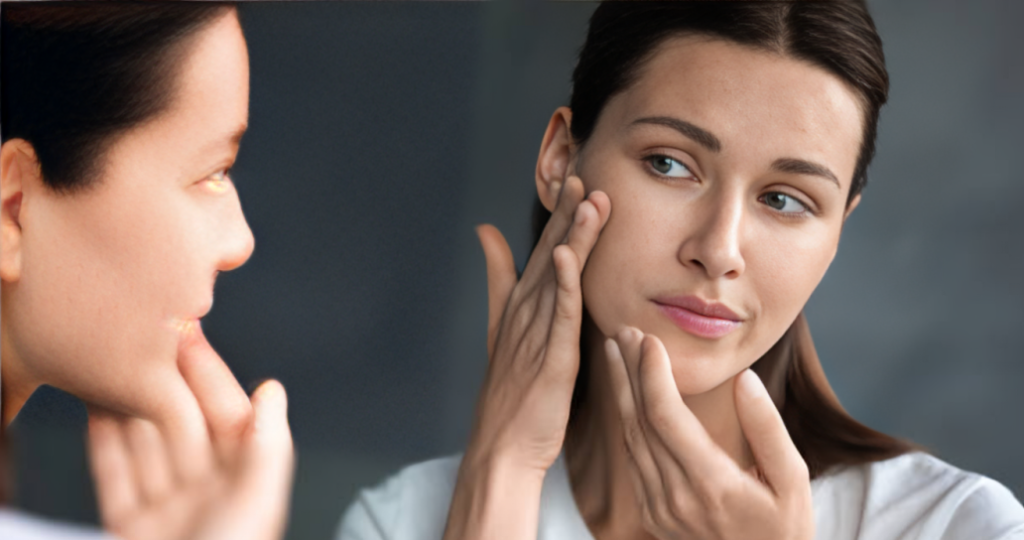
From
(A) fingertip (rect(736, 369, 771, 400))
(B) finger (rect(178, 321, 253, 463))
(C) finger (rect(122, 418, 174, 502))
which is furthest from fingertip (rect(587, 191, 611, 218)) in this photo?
(C) finger (rect(122, 418, 174, 502))

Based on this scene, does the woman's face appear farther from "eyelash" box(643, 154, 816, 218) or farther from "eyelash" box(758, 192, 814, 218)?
"eyelash" box(758, 192, 814, 218)

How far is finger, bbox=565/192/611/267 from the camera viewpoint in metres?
0.87

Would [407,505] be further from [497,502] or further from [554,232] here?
[554,232]

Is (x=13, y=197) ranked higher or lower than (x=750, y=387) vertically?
higher

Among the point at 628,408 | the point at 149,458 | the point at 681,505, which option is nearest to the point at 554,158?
the point at 628,408

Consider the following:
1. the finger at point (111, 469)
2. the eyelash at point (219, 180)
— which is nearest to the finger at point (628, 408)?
the eyelash at point (219, 180)

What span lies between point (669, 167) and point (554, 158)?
128 mm

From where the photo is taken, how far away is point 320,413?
0.97 metres

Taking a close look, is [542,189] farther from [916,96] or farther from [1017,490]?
[1017,490]

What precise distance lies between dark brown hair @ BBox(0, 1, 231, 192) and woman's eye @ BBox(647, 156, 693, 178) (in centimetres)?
54

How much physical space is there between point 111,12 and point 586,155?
61 centimetres

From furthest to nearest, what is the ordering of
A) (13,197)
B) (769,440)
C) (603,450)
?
1. (13,197)
2. (603,450)
3. (769,440)

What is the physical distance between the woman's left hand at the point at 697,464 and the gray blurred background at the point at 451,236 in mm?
118

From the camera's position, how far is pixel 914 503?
33.6 inches
